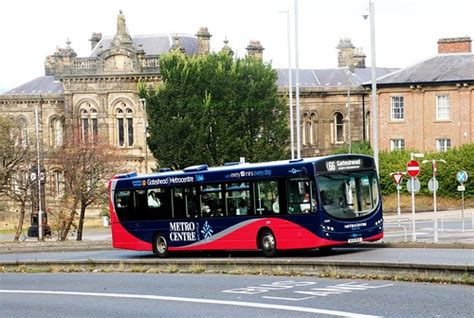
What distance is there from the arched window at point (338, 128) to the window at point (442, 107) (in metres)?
18.0

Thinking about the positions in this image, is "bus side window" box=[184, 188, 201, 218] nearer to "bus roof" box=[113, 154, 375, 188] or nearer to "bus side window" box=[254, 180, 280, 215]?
"bus roof" box=[113, 154, 375, 188]

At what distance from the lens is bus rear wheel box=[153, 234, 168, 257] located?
3497 cm

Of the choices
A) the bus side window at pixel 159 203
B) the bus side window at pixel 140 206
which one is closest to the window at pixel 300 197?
the bus side window at pixel 159 203

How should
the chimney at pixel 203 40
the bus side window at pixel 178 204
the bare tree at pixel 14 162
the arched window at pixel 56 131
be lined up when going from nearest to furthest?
the bus side window at pixel 178 204, the bare tree at pixel 14 162, the chimney at pixel 203 40, the arched window at pixel 56 131

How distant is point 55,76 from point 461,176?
167 ft

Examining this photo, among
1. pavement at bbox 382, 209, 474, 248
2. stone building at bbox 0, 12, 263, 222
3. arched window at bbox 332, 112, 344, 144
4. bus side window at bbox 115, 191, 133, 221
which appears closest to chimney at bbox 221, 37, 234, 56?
stone building at bbox 0, 12, 263, 222

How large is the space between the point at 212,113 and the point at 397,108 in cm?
1183

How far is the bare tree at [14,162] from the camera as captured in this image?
67875 mm

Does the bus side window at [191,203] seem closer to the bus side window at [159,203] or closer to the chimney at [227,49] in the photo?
the bus side window at [159,203]

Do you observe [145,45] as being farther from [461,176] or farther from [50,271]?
[50,271]

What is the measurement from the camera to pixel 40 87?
93062mm

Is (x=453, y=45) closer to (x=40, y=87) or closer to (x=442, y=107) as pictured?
(x=442, y=107)

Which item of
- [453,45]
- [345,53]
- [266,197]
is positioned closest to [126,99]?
[345,53]

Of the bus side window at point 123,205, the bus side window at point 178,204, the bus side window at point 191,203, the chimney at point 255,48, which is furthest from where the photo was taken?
the chimney at point 255,48
